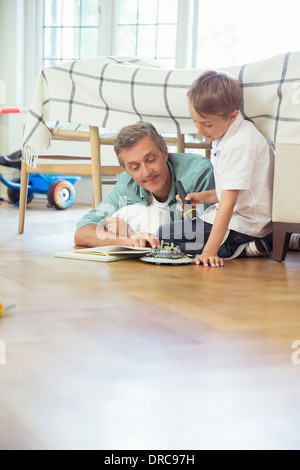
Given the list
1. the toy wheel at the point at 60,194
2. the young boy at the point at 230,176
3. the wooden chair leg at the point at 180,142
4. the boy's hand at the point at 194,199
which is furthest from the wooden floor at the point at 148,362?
the toy wheel at the point at 60,194

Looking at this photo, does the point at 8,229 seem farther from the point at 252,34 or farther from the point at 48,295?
the point at 252,34

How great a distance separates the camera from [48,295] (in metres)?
1.15

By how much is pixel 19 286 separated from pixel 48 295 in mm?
116

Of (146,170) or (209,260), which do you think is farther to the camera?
(146,170)

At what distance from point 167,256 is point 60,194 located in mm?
2683

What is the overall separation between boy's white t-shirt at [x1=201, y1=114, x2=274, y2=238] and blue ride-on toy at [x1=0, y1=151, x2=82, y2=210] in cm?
249

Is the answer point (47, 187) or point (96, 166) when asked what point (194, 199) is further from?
point (47, 187)

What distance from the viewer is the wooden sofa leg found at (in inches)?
67.6

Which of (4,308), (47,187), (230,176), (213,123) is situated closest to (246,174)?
(230,176)

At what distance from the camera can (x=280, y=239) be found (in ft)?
5.67

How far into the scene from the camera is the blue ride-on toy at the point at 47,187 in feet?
13.6

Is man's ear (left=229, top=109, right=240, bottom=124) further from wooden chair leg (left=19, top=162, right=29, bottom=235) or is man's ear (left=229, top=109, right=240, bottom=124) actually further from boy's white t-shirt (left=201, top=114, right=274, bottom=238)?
wooden chair leg (left=19, top=162, right=29, bottom=235)

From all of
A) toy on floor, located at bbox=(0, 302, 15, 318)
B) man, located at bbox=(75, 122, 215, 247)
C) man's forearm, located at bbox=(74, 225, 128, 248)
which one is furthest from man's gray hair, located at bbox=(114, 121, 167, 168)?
toy on floor, located at bbox=(0, 302, 15, 318)

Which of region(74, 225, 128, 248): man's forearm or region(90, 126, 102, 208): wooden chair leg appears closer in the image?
region(74, 225, 128, 248): man's forearm
